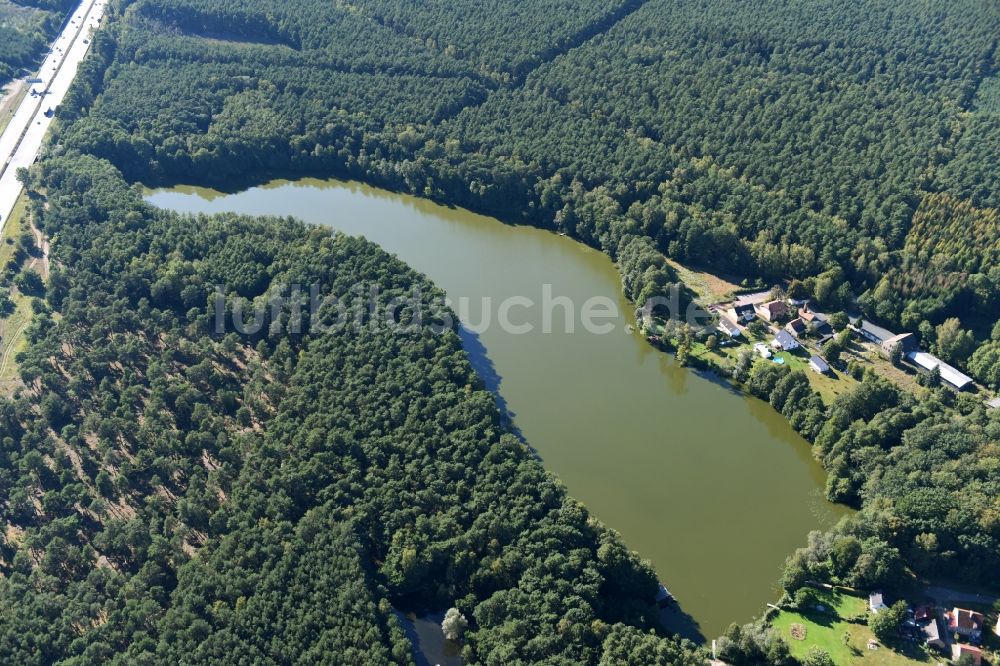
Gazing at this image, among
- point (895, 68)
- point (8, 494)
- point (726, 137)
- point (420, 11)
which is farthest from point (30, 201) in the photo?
point (895, 68)

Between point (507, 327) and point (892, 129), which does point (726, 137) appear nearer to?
point (892, 129)

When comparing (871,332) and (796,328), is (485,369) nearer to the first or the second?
(796,328)

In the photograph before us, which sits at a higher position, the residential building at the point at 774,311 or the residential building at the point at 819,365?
the residential building at the point at 774,311

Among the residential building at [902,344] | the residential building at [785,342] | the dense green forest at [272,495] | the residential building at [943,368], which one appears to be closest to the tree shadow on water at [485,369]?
the dense green forest at [272,495]

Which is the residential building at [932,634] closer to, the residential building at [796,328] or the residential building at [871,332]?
the residential building at [796,328]

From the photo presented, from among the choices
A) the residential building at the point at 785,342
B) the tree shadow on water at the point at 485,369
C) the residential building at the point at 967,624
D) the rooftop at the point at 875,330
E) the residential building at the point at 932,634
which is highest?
the rooftop at the point at 875,330

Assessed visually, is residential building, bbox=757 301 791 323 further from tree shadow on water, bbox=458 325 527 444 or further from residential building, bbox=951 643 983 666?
residential building, bbox=951 643 983 666
